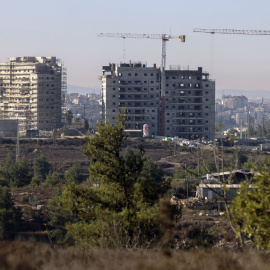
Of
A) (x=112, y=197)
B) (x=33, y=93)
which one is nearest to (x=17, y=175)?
(x=112, y=197)

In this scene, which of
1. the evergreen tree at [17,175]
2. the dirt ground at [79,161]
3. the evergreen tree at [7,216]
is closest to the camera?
the evergreen tree at [7,216]

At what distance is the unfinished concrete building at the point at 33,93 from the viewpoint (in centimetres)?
6306

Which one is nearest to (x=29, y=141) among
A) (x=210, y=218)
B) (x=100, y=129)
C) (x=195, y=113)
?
(x=195, y=113)

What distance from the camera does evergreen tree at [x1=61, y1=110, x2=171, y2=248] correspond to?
977cm

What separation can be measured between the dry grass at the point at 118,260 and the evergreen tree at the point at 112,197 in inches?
101

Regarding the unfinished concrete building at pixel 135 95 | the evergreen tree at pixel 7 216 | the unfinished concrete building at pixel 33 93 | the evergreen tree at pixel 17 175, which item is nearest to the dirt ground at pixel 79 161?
Answer: the evergreen tree at pixel 7 216

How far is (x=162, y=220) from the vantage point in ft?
32.3

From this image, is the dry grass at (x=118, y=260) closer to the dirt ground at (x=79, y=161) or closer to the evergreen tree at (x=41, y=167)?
the dirt ground at (x=79, y=161)

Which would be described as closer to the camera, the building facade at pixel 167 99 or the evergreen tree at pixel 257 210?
the evergreen tree at pixel 257 210

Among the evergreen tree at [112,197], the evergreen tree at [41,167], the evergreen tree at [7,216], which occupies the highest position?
the evergreen tree at [112,197]

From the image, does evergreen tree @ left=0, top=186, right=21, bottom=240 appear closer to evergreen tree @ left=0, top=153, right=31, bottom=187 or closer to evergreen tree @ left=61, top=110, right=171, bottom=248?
evergreen tree @ left=61, top=110, right=171, bottom=248

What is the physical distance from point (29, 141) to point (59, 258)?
42438 millimetres

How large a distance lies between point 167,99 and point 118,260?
184 feet

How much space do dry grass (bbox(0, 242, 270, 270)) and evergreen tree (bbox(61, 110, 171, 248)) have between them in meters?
2.58
